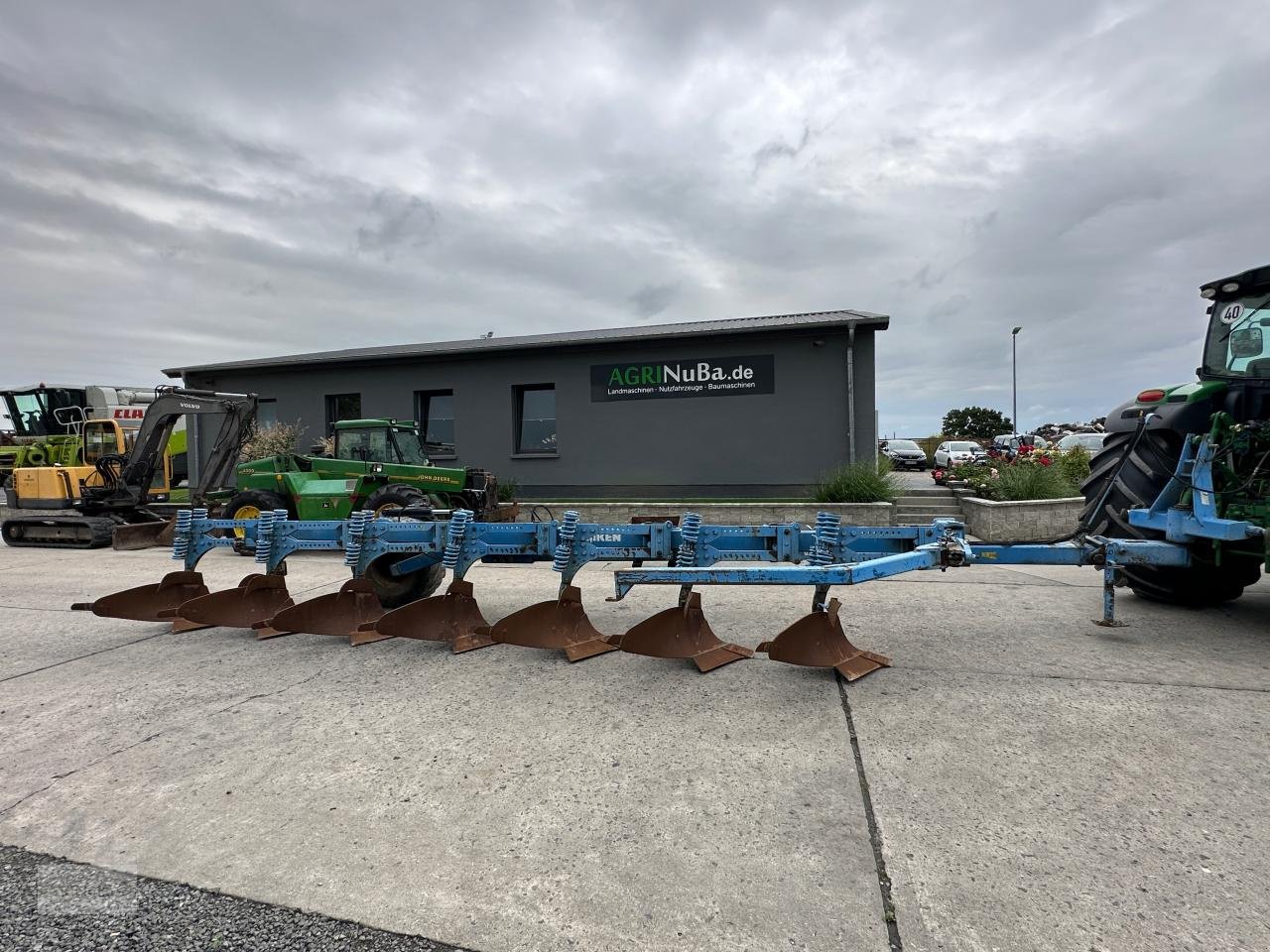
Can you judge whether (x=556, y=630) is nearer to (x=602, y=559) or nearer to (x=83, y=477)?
(x=602, y=559)

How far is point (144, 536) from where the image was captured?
10.4 metres

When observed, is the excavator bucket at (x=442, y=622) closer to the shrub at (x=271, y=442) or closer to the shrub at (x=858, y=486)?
the shrub at (x=858, y=486)

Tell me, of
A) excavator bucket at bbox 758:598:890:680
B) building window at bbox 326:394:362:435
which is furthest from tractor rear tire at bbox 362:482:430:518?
building window at bbox 326:394:362:435

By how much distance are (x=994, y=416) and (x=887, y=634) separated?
62302mm

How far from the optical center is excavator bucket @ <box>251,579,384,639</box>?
4.88m

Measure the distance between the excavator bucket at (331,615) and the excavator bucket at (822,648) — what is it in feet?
9.87

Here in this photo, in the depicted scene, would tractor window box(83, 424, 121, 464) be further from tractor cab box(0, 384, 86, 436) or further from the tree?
the tree

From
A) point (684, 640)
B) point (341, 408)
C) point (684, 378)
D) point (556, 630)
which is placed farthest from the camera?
point (341, 408)

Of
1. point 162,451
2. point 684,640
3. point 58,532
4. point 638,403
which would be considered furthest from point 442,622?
point 58,532

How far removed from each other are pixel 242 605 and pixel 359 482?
5.01 meters

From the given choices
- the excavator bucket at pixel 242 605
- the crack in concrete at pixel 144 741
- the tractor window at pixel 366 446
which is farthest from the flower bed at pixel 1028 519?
the crack in concrete at pixel 144 741

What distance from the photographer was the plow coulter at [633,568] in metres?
3.91

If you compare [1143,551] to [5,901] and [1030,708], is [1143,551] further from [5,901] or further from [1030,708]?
[5,901]

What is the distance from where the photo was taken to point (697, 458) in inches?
550
